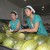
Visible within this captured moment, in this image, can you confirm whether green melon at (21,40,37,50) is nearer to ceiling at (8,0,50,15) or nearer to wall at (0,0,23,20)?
ceiling at (8,0,50,15)

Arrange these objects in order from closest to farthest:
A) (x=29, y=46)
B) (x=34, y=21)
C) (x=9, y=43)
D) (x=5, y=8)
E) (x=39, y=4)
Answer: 1. (x=29, y=46)
2. (x=9, y=43)
3. (x=34, y=21)
4. (x=39, y=4)
5. (x=5, y=8)

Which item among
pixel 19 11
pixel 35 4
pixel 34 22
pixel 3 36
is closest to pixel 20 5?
pixel 19 11

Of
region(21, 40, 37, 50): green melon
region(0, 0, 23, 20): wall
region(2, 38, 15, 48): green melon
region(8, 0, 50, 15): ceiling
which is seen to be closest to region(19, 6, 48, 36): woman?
region(2, 38, 15, 48): green melon

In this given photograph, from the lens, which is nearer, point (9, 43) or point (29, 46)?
point (29, 46)

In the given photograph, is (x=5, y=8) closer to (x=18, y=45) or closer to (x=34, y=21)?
(x=34, y=21)

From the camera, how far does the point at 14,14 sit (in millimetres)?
3252

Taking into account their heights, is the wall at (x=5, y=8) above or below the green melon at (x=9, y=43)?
above

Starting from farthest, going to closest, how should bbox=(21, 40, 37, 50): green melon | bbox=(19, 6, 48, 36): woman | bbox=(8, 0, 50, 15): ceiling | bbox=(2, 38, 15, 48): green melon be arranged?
1. bbox=(8, 0, 50, 15): ceiling
2. bbox=(19, 6, 48, 36): woman
3. bbox=(2, 38, 15, 48): green melon
4. bbox=(21, 40, 37, 50): green melon

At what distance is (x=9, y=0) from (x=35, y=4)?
1.26 metres

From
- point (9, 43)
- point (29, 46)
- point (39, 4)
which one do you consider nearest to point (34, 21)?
point (9, 43)

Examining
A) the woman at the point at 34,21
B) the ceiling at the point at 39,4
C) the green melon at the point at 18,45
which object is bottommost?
the green melon at the point at 18,45

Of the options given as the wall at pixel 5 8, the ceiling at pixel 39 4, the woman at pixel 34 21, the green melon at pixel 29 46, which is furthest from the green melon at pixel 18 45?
the wall at pixel 5 8

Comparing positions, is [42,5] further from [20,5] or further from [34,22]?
[34,22]

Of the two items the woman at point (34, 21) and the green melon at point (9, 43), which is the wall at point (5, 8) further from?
the green melon at point (9, 43)
